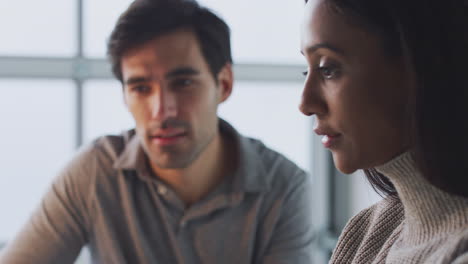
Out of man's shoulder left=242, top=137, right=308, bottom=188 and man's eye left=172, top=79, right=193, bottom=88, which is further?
man's shoulder left=242, top=137, right=308, bottom=188

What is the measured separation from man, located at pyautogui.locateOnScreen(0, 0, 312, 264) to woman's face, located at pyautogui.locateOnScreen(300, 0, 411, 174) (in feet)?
2.61

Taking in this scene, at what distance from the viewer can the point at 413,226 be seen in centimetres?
71

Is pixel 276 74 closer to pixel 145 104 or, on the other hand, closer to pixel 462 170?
pixel 145 104

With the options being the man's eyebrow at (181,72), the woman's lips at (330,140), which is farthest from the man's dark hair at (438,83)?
the man's eyebrow at (181,72)

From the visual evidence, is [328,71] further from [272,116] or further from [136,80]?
[272,116]

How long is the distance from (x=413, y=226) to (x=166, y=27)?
995 millimetres

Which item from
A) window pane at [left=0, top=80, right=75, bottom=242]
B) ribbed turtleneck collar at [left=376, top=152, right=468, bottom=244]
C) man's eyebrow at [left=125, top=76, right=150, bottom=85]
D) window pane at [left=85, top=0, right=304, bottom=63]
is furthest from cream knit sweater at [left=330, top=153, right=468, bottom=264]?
window pane at [left=0, top=80, right=75, bottom=242]

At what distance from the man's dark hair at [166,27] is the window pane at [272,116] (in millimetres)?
Result: 635

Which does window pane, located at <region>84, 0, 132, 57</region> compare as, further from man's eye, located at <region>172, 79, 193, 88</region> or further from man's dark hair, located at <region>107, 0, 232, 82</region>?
man's eye, located at <region>172, 79, 193, 88</region>

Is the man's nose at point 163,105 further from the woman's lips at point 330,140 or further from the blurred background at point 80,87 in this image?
the woman's lips at point 330,140

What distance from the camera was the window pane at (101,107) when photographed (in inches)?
82.8

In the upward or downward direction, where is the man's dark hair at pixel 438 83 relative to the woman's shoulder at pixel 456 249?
upward

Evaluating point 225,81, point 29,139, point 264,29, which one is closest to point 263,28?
point 264,29

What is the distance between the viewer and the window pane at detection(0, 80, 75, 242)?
2.06m
